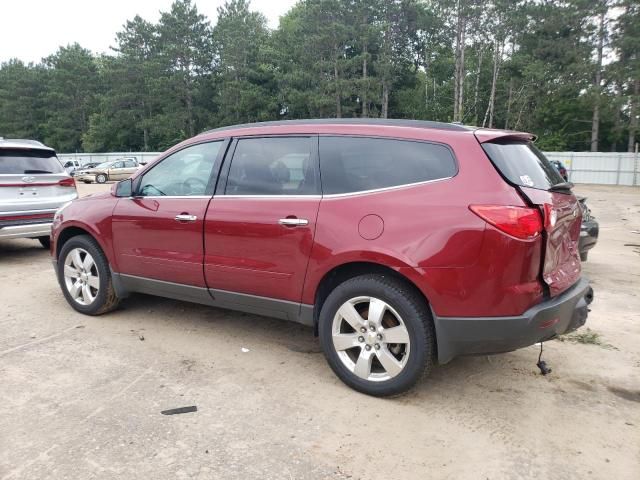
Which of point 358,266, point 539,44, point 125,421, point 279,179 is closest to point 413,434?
point 358,266

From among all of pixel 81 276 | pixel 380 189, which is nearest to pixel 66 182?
pixel 81 276

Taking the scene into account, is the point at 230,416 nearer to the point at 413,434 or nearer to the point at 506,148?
the point at 413,434

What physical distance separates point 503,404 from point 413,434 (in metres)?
0.72

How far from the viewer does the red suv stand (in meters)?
2.86

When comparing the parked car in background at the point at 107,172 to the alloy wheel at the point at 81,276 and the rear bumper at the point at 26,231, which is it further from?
the alloy wheel at the point at 81,276

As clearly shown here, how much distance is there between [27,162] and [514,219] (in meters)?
7.20

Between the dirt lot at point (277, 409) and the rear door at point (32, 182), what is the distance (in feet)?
10.3

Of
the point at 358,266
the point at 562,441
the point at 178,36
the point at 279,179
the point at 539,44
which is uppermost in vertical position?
the point at 178,36

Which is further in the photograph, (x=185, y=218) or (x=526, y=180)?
(x=185, y=218)

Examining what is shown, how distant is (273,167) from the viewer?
372 cm

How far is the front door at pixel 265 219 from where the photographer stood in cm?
345

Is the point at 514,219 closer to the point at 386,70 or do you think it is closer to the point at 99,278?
the point at 99,278

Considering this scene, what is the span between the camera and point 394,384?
3148 millimetres

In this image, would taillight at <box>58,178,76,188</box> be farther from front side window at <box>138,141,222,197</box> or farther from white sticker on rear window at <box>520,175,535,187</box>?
white sticker on rear window at <box>520,175,535,187</box>
